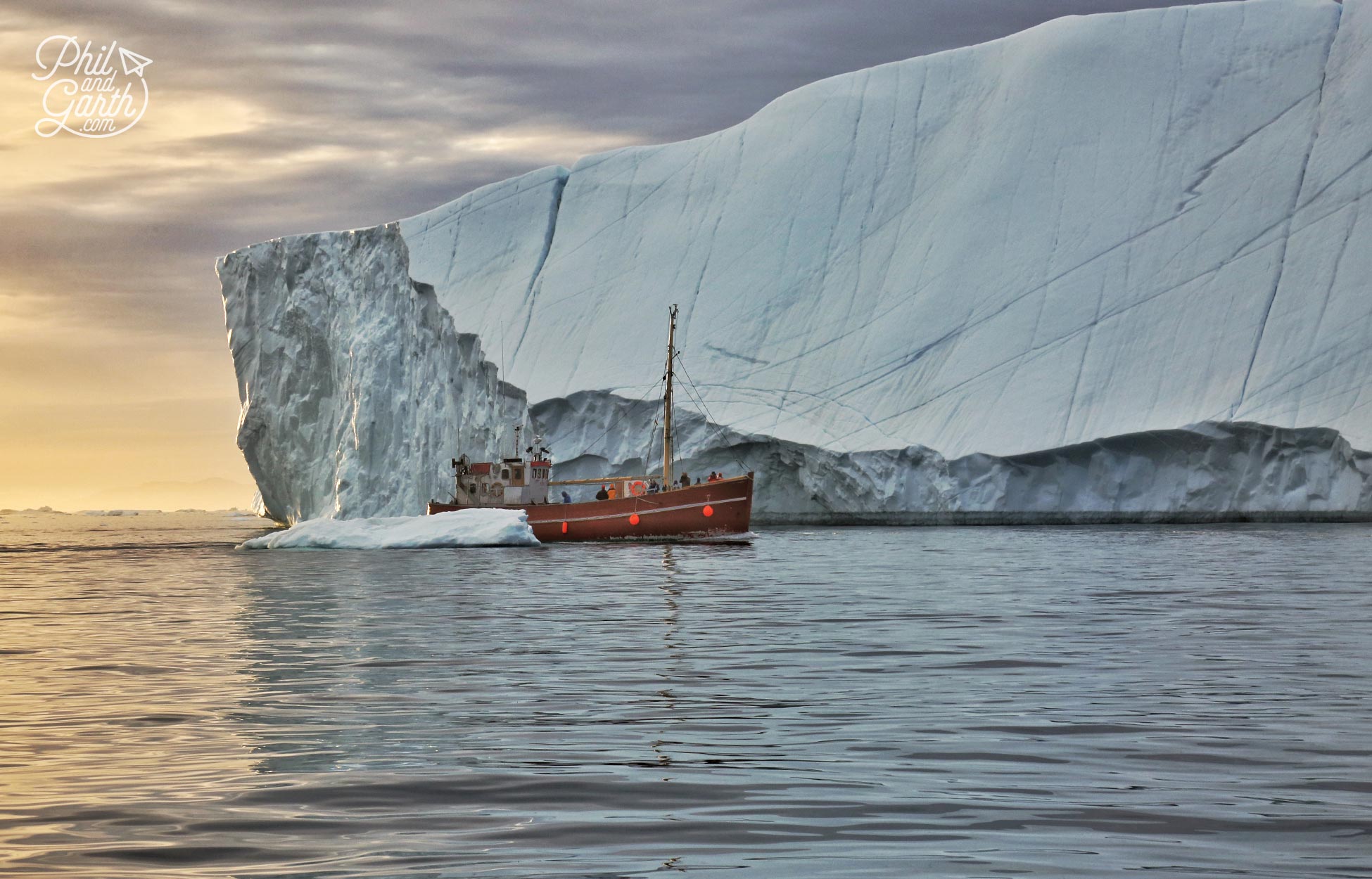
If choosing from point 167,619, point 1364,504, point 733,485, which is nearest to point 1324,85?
point 1364,504

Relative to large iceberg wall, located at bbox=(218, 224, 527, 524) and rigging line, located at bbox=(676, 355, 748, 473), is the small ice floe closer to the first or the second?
rigging line, located at bbox=(676, 355, 748, 473)

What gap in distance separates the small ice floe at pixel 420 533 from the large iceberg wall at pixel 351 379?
10.3 meters

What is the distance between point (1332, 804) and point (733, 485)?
1090 inches

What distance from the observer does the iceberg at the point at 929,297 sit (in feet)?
133

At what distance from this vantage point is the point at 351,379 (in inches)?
1914

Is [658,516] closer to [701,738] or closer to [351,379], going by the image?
[351,379]

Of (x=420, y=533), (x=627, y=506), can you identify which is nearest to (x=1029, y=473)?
(x=627, y=506)

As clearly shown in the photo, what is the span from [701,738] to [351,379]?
44.0 meters

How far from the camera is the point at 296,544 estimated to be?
34000 millimetres

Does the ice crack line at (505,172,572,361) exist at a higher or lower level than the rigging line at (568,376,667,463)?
higher

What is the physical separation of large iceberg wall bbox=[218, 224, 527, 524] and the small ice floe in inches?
405

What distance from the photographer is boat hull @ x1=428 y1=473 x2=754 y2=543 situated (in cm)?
3266

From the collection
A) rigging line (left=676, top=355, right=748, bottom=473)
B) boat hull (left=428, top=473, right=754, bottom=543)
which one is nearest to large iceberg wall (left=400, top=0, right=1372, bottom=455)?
rigging line (left=676, top=355, right=748, bottom=473)

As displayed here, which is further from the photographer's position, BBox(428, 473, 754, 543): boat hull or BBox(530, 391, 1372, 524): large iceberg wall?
BBox(530, 391, 1372, 524): large iceberg wall
